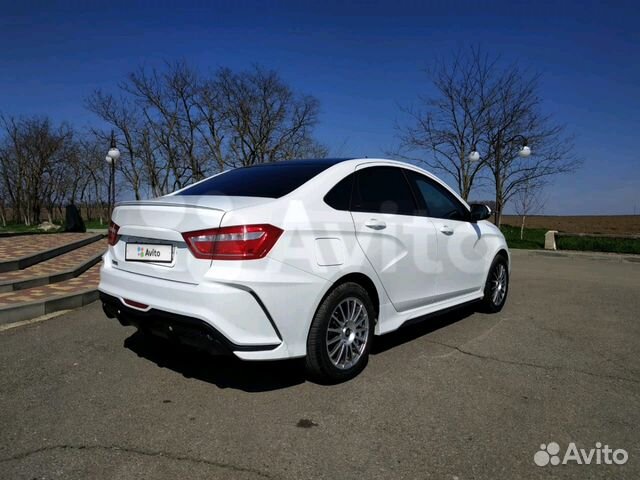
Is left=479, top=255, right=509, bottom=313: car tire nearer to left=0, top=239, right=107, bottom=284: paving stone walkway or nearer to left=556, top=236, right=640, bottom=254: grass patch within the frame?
left=0, top=239, right=107, bottom=284: paving stone walkway

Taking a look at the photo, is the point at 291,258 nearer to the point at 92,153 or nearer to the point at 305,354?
the point at 305,354

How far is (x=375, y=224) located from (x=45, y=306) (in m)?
4.02

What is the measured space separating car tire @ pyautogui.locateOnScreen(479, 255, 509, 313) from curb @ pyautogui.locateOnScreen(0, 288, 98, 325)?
4899mm

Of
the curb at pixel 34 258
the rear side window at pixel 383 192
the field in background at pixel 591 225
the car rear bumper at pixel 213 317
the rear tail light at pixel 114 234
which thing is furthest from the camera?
the field in background at pixel 591 225

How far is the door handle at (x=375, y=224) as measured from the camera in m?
3.48

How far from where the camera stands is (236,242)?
2.76 meters

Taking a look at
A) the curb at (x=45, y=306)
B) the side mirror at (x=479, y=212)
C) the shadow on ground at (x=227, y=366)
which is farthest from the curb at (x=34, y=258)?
the side mirror at (x=479, y=212)

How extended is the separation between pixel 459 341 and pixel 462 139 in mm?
18268

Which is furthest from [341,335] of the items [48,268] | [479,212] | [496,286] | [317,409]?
[48,268]

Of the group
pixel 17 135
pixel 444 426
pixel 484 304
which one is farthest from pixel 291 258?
pixel 17 135

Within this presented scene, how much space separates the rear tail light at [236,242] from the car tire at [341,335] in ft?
2.01

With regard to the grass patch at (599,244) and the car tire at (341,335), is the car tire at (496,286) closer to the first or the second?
the car tire at (341,335)

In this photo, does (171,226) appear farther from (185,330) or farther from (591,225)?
(591,225)

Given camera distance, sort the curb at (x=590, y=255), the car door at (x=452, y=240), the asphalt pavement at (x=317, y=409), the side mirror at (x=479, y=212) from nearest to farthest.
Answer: the asphalt pavement at (x=317, y=409)
the car door at (x=452, y=240)
the side mirror at (x=479, y=212)
the curb at (x=590, y=255)
